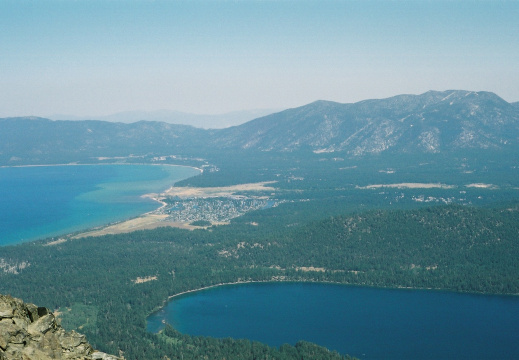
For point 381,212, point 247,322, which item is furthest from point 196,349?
point 381,212

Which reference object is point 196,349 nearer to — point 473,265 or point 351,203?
point 473,265

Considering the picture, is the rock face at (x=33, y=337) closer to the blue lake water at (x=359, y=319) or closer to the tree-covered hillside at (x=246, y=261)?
the tree-covered hillside at (x=246, y=261)

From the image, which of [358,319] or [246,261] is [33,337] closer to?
[358,319]

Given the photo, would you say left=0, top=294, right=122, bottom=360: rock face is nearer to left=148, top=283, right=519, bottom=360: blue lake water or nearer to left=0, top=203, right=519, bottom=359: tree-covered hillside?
left=0, top=203, right=519, bottom=359: tree-covered hillside

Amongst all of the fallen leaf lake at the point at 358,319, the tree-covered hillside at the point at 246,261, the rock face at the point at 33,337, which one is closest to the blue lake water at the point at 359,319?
the fallen leaf lake at the point at 358,319

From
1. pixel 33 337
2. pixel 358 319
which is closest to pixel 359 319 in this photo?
pixel 358 319

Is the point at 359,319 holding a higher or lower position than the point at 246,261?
lower
